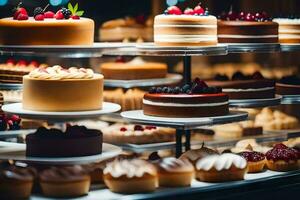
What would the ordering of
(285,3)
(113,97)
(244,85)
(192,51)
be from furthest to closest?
(285,3), (113,97), (244,85), (192,51)

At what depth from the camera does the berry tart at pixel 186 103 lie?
5.29 m

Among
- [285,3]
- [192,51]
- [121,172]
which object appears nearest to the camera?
[121,172]

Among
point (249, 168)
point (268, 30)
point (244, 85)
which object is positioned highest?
point (268, 30)

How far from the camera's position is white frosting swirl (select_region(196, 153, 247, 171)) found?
4984mm

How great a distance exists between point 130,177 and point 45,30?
1059 millimetres

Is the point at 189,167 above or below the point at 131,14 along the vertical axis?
below

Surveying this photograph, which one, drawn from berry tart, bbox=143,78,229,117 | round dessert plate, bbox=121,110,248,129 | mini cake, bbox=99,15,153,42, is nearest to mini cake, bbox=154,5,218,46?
berry tart, bbox=143,78,229,117

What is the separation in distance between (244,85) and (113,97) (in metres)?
1.97

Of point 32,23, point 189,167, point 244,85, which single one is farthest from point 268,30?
point 32,23

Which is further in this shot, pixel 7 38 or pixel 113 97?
pixel 113 97

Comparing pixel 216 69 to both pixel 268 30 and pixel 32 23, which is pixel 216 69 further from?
pixel 32 23

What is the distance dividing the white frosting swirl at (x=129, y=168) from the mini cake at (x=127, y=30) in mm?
3560

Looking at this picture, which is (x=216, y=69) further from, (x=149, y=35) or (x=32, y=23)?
(x=32, y=23)

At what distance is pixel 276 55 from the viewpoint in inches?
336
